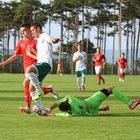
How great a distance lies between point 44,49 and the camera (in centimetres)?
1338

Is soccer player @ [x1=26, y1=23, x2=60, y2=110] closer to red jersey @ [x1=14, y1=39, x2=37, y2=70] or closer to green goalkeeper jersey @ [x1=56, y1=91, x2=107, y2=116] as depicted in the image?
red jersey @ [x1=14, y1=39, x2=37, y2=70]

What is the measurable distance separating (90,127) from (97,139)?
4.93 ft

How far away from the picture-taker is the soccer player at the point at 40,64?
43.1 feet

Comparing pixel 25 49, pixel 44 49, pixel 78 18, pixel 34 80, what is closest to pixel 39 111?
pixel 34 80

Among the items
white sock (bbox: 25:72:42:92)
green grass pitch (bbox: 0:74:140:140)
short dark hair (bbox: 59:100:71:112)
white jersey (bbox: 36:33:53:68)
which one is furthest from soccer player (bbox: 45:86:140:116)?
white jersey (bbox: 36:33:53:68)

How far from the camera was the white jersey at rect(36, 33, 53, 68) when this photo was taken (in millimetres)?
13312

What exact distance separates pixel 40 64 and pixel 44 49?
1.22ft

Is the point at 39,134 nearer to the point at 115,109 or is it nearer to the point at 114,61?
the point at 115,109

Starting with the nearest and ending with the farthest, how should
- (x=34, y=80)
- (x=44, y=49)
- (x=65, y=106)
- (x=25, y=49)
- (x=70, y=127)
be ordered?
(x=70, y=127) < (x=65, y=106) < (x=34, y=80) < (x=44, y=49) < (x=25, y=49)

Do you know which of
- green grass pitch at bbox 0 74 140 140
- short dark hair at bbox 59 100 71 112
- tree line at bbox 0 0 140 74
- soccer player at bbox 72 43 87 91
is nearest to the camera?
green grass pitch at bbox 0 74 140 140

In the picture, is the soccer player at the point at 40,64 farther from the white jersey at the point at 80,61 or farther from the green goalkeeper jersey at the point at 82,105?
the white jersey at the point at 80,61

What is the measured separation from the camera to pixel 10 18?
339ft

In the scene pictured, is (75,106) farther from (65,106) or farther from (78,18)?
(78,18)

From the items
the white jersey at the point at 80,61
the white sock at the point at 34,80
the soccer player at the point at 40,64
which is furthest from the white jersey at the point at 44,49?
the white jersey at the point at 80,61
